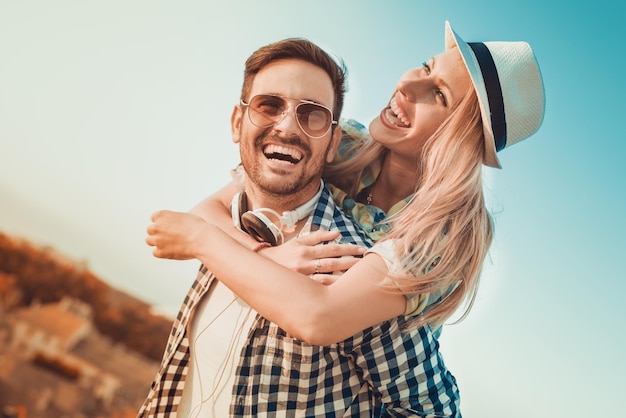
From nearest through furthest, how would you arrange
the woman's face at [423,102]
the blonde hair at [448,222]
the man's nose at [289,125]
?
1. the blonde hair at [448,222]
2. the man's nose at [289,125]
3. the woman's face at [423,102]

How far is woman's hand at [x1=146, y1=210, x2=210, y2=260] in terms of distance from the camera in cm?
317

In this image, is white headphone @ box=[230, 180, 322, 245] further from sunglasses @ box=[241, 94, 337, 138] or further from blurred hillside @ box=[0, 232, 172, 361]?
blurred hillside @ box=[0, 232, 172, 361]

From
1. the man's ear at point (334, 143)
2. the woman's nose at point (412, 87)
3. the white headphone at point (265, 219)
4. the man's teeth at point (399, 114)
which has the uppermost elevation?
the woman's nose at point (412, 87)

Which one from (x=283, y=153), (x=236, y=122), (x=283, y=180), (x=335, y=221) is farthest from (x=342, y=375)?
(x=236, y=122)

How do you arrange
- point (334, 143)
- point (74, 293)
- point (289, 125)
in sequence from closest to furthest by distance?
point (74, 293) → point (289, 125) → point (334, 143)

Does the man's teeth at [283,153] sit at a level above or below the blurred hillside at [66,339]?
above

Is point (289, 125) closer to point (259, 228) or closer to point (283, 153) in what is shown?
point (283, 153)

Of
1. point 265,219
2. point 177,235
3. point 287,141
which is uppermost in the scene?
point 287,141

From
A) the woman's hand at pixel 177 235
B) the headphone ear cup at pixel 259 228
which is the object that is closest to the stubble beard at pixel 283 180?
the headphone ear cup at pixel 259 228

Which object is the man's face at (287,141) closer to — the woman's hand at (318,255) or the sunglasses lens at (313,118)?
the sunglasses lens at (313,118)

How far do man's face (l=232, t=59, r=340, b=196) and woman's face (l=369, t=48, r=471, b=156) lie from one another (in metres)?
0.41

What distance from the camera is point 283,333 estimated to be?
3.07 meters

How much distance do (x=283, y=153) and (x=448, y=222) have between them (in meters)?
0.89

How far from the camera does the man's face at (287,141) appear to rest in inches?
133
